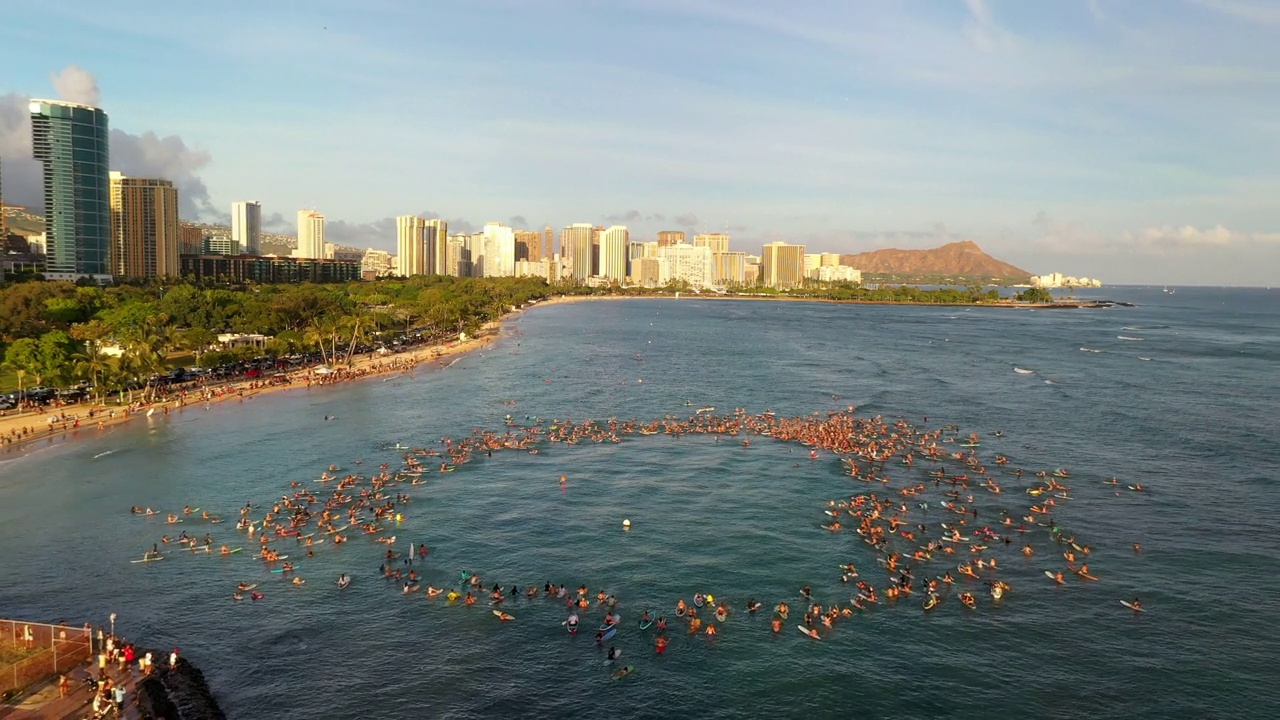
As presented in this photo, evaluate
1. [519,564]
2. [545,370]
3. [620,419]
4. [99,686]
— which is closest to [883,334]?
[545,370]

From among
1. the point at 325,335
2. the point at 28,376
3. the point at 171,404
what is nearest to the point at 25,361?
the point at 28,376

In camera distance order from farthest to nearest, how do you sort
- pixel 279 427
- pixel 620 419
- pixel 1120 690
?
pixel 620 419 < pixel 279 427 < pixel 1120 690

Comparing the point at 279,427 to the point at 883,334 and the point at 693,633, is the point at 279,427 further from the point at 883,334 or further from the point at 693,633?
the point at 883,334

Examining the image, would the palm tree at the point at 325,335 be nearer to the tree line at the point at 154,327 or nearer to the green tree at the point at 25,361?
the tree line at the point at 154,327

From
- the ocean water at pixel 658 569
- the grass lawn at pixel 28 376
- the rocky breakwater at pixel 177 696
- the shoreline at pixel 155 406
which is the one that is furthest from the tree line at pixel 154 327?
the rocky breakwater at pixel 177 696

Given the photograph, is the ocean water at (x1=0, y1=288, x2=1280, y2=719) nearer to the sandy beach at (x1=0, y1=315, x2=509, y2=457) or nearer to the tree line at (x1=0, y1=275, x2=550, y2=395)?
the sandy beach at (x1=0, y1=315, x2=509, y2=457)

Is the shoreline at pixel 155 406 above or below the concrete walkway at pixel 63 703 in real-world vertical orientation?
above

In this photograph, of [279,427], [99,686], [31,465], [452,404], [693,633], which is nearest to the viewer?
[99,686]
